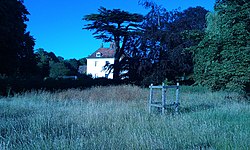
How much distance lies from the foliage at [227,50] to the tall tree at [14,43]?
1653 centimetres

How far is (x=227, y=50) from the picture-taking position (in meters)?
11.9

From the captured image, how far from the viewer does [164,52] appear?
2603cm

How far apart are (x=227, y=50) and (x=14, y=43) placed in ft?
62.6

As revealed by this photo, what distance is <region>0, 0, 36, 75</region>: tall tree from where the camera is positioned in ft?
71.1

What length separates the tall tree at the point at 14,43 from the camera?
21672mm

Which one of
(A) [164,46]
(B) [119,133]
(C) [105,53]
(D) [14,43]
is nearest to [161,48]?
(A) [164,46]

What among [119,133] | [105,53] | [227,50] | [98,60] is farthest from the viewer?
[98,60]

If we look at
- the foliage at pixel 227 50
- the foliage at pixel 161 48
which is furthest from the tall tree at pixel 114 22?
the foliage at pixel 227 50

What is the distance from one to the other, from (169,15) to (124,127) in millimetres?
23895

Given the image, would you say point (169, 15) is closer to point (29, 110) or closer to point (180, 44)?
point (180, 44)

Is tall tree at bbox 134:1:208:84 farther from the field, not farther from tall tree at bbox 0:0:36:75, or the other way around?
the field

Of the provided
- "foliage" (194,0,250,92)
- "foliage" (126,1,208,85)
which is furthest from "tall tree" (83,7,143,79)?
"foliage" (194,0,250,92)

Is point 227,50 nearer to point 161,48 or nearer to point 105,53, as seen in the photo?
point 161,48

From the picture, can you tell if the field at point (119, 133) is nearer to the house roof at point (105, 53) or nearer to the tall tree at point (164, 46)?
the tall tree at point (164, 46)
